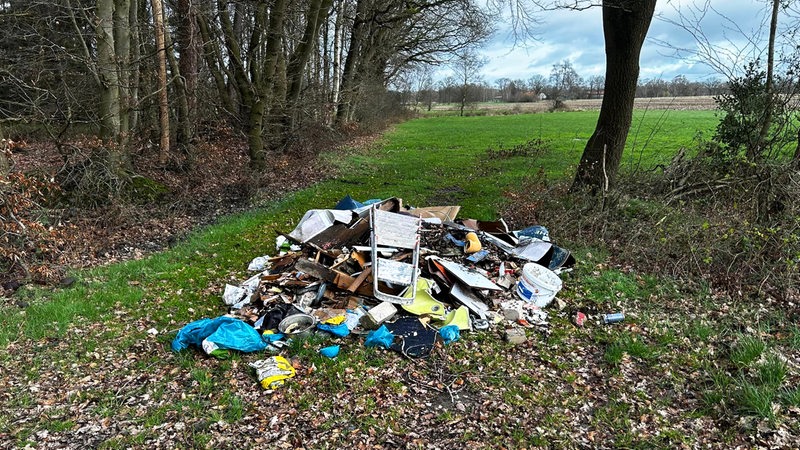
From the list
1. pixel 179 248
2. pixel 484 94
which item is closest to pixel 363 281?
pixel 179 248

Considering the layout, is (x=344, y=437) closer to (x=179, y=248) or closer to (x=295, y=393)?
(x=295, y=393)

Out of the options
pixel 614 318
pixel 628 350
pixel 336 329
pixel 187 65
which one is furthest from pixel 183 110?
pixel 628 350

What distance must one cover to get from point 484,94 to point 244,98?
60600 millimetres

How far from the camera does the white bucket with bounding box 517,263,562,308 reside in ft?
20.2

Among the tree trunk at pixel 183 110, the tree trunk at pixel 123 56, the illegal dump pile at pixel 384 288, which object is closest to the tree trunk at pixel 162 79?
the tree trunk at pixel 183 110

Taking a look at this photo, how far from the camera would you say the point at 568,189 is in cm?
980

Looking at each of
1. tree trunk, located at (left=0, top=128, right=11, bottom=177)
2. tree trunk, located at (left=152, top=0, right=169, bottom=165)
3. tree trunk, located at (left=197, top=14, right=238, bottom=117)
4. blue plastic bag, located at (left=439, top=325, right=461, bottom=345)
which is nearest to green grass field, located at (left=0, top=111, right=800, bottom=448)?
blue plastic bag, located at (left=439, top=325, right=461, bottom=345)

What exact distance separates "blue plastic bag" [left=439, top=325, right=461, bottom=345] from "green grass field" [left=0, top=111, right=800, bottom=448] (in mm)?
115

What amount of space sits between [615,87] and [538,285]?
5.24 meters

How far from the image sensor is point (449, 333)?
5.30m

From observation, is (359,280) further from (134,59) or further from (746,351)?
(134,59)

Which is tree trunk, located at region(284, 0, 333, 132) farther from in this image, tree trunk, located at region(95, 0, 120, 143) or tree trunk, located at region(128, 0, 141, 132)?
tree trunk, located at region(95, 0, 120, 143)

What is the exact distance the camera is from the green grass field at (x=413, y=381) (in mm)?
3830

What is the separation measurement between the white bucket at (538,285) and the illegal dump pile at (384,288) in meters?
0.01
